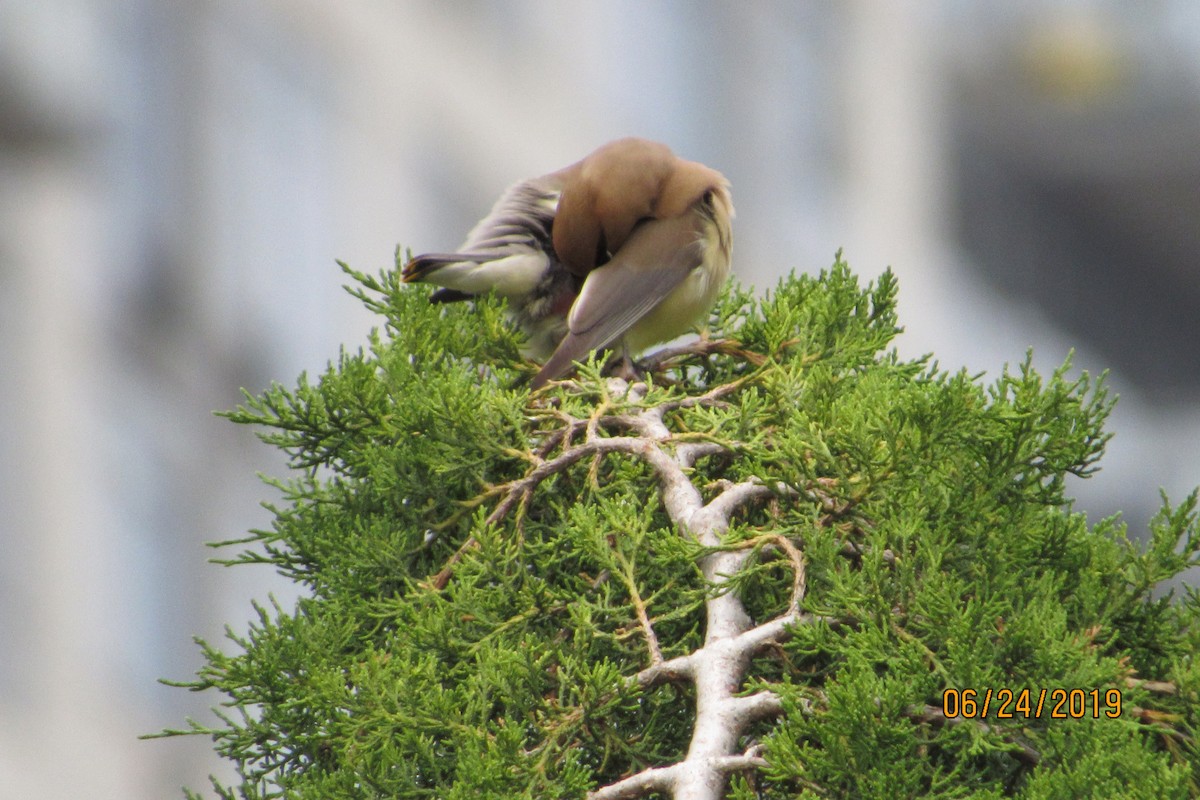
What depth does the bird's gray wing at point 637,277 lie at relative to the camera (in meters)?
4.18

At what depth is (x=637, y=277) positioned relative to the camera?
14.6 feet

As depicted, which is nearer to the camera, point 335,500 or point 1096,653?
point 1096,653

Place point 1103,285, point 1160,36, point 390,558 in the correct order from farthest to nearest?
point 1103,285 < point 1160,36 < point 390,558

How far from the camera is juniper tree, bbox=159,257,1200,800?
2291 millimetres

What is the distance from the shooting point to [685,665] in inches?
97.3

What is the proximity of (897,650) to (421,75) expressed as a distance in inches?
494

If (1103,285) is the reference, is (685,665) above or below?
below

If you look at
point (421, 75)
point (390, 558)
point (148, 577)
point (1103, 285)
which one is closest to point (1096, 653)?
point (390, 558)

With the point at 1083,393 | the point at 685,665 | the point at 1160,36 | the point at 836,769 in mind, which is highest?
the point at 1160,36

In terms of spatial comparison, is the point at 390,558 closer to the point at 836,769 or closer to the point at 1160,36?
the point at 836,769

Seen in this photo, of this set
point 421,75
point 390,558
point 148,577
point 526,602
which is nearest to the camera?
point 526,602
